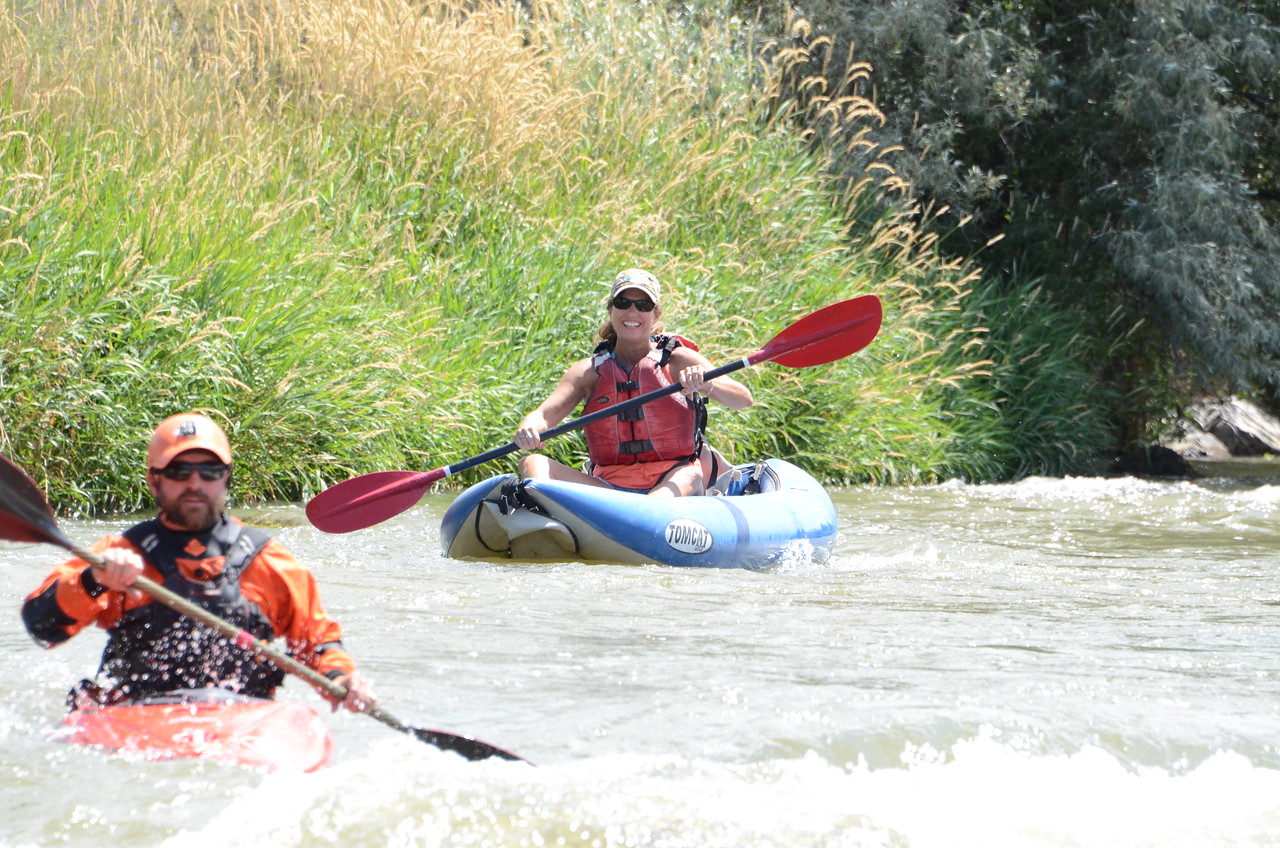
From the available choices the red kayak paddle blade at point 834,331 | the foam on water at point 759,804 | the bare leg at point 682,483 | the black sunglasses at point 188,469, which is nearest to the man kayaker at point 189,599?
the black sunglasses at point 188,469

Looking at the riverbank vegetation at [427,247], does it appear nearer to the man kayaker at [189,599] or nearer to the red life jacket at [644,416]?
the red life jacket at [644,416]

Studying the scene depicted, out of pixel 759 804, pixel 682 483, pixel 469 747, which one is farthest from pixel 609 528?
pixel 759 804

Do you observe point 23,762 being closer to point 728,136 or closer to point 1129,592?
point 1129,592

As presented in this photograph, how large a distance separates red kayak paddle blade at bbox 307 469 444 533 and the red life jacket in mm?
772

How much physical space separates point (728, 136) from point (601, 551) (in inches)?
195

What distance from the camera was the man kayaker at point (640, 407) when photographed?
19.1ft

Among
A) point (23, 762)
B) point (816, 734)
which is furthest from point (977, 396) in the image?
point (23, 762)

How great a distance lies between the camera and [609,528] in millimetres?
5137

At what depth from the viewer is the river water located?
8.29 ft

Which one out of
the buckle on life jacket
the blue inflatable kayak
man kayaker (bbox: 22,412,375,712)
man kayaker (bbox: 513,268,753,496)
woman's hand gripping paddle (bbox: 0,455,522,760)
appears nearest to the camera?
woman's hand gripping paddle (bbox: 0,455,522,760)

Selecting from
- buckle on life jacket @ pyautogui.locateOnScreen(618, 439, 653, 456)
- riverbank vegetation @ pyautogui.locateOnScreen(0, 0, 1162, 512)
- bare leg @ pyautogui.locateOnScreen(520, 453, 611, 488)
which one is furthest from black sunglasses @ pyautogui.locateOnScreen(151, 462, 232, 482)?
buckle on life jacket @ pyautogui.locateOnScreen(618, 439, 653, 456)

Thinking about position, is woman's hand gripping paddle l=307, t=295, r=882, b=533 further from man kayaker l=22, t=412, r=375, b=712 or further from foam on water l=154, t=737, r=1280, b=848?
foam on water l=154, t=737, r=1280, b=848

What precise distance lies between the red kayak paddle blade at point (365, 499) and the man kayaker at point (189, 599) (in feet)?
7.90

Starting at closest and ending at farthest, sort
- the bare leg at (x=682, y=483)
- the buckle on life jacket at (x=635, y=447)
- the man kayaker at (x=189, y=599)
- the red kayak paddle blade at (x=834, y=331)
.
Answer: the man kayaker at (x=189, y=599) → the bare leg at (x=682, y=483) → the buckle on life jacket at (x=635, y=447) → the red kayak paddle blade at (x=834, y=331)
